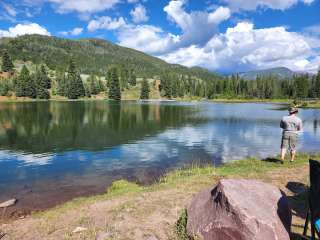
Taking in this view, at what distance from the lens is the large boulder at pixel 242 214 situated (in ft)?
22.0

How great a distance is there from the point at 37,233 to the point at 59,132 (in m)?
33.8

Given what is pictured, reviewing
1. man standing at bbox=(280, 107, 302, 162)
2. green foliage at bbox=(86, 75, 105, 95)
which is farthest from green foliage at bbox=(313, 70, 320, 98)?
man standing at bbox=(280, 107, 302, 162)

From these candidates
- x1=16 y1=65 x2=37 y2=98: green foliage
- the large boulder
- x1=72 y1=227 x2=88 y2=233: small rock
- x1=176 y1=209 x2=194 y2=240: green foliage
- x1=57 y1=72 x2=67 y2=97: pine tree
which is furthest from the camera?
x1=57 y1=72 x2=67 y2=97: pine tree

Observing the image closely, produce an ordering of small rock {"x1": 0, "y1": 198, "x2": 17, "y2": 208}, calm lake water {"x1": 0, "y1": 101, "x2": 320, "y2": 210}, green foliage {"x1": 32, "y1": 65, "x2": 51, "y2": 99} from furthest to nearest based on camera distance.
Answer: green foliage {"x1": 32, "y1": 65, "x2": 51, "y2": 99} < calm lake water {"x1": 0, "y1": 101, "x2": 320, "y2": 210} < small rock {"x1": 0, "y1": 198, "x2": 17, "y2": 208}

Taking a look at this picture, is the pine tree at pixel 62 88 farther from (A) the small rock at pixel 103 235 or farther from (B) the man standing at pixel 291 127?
(A) the small rock at pixel 103 235

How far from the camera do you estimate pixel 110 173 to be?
21234mm

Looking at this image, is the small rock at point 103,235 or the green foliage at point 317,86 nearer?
the small rock at point 103,235

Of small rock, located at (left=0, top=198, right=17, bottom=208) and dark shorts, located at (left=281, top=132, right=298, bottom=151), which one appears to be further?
dark shorts, located at (left=281, top=132, right=298, bottom=151)

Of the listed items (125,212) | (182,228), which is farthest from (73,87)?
(182,228)

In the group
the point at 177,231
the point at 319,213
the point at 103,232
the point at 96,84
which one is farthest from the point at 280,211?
the point at 96,84

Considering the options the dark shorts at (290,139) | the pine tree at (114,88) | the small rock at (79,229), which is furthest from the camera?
the pine tree at (114,88)

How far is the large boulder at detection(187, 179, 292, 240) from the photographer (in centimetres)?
671

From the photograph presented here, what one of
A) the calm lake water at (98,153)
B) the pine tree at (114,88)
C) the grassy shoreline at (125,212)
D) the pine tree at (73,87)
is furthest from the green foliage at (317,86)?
the grassy shoreline at (125,212)

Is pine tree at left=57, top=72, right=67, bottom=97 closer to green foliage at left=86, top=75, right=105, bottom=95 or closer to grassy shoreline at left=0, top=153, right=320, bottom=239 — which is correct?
green foliage at left=86, top=75, right=105, bottom=95
